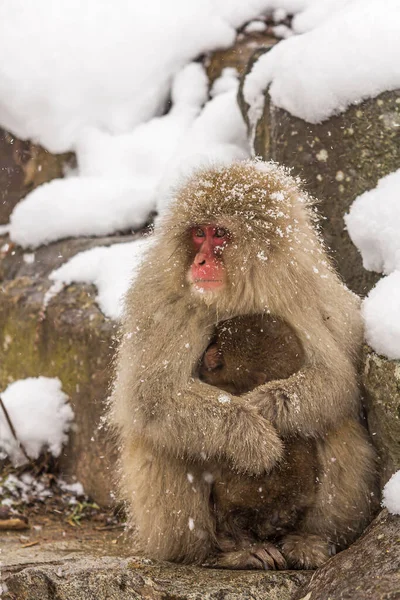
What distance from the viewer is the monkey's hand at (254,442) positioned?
3.00m

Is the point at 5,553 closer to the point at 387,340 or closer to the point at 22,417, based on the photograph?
the point at 22,417

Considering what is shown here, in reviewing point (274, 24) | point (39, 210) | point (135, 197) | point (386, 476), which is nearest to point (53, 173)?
point (39, 210)

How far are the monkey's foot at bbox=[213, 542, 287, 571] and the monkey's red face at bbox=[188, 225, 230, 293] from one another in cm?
104

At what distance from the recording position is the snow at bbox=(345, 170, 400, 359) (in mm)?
3025

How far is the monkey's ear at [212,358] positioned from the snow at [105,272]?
4.17ft

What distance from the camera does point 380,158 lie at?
396 cm

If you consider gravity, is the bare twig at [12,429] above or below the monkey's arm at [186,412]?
below

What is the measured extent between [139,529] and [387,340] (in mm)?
1282

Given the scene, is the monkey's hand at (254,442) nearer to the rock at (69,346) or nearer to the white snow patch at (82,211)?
the rock at (69,346)

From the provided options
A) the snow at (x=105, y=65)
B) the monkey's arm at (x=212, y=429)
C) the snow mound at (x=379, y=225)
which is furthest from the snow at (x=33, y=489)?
the snow at (x=105, y=65)

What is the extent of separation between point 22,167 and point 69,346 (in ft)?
6.10

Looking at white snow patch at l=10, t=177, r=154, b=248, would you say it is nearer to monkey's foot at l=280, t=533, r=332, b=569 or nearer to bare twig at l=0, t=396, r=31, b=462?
bare twig at l=0, t=396, r=31, b=462

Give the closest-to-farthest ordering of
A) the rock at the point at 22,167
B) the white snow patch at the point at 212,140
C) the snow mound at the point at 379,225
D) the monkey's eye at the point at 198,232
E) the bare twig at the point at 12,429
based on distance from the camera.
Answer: the monkey's eye at the point at 198,232
the snow mound at the point at 379,225
the bare twig at the point at 12,429
the white snow patch at the point at 212,140
the rock at the point at 22,167

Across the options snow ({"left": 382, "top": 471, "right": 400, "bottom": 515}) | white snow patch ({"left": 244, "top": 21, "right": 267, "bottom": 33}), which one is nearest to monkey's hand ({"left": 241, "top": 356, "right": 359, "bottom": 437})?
snow ({"left": 382, "top": 471, "right": 400, "bottom": 515})
